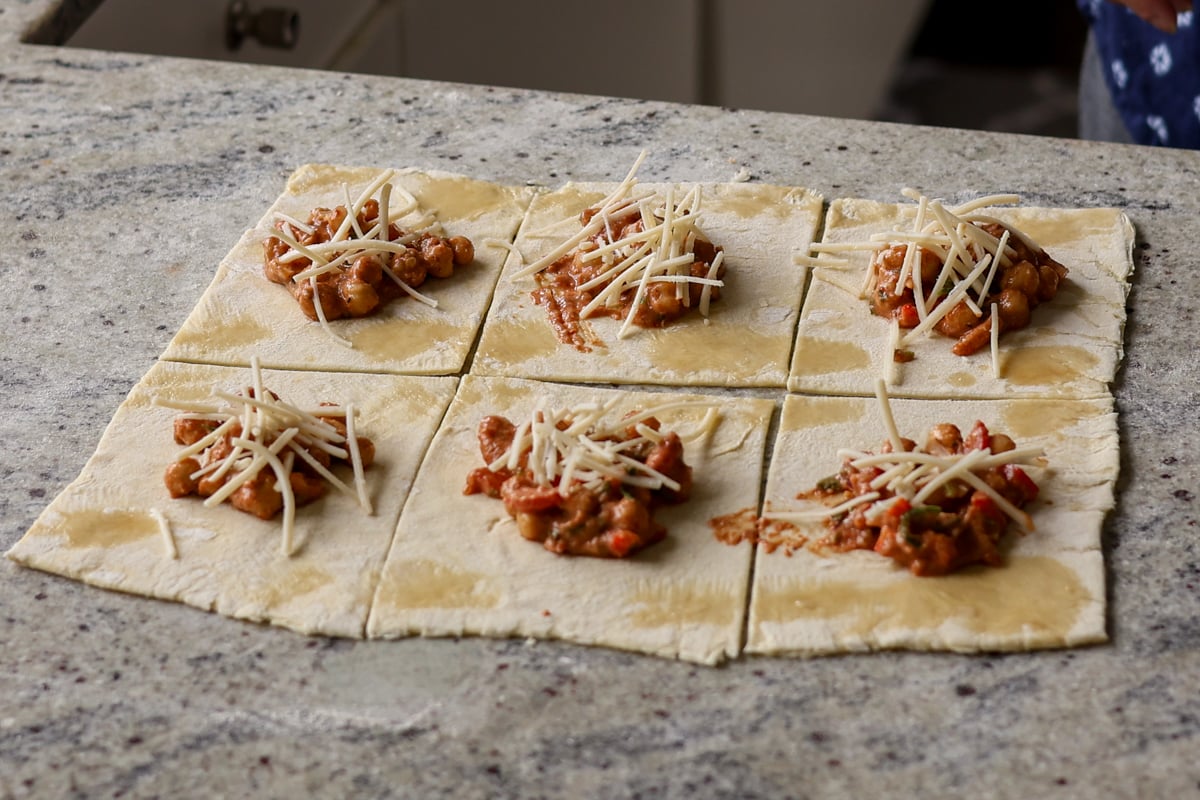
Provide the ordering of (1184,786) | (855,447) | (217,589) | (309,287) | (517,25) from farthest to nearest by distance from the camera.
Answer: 1. (517,25)
2. (309,287)
3. (855,447)
4. (217,589)
5. (1184,786)

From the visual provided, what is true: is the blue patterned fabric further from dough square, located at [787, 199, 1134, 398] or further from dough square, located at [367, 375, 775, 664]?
dough square, located at [367, 375, 775, 664]

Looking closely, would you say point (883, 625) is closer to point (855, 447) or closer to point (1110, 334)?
point (855, 447)

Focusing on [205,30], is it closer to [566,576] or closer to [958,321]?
[958,321]

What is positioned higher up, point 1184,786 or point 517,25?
point 1184,786

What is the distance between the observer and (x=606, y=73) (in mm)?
4848

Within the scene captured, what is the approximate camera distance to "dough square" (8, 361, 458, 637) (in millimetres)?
1705

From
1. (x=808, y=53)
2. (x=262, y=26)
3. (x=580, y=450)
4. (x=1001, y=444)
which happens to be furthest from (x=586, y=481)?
(x=808, y=53)

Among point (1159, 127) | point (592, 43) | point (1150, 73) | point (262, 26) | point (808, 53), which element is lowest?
point (808, 53)

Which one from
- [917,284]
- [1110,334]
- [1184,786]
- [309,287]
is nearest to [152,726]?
[309,287]

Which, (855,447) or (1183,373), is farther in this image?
(1183,373)

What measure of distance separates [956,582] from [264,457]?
3.02ft

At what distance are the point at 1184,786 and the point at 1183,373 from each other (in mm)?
826

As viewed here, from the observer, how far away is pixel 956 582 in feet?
5.53

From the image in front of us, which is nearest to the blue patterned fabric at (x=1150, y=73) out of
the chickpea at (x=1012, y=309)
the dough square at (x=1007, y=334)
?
the dough square at (x=1007, y=334)
